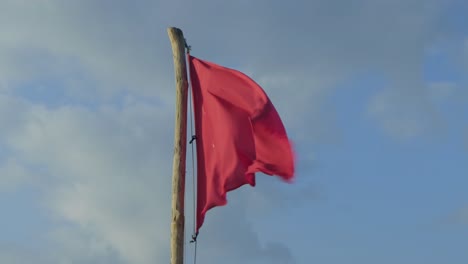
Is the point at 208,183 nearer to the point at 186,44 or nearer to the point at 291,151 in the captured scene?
the point at 291,151

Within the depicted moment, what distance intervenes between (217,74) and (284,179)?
261cm

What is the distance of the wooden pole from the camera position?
1254 cm

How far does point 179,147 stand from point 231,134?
3.63 feet

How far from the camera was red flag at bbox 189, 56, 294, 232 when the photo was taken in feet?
43.2

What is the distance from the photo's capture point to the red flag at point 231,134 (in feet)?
43.2

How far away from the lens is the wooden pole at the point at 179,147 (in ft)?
41.1

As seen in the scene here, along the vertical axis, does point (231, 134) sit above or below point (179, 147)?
above

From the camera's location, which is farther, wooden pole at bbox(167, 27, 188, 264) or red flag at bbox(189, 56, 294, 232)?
red flag at bbox(189, 56, 294, 232)

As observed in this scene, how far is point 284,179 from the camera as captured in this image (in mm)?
13188

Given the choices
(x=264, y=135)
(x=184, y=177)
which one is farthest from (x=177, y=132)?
(x=264, y=135)

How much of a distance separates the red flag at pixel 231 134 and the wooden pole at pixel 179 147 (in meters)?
0.48

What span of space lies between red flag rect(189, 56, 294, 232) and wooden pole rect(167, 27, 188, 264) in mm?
484

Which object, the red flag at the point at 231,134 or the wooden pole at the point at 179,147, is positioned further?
the red flag at the point at 231,134

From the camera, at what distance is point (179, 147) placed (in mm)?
13016
